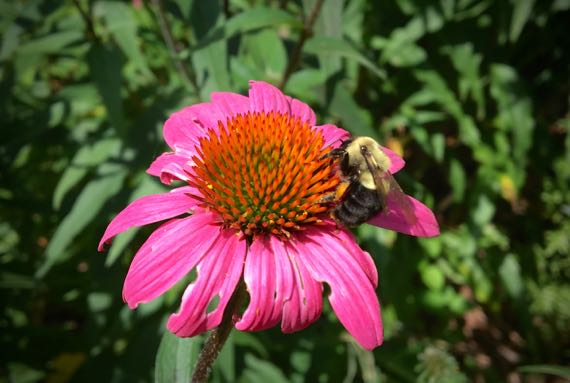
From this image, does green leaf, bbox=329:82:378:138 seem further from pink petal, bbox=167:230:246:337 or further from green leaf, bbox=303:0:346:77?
pink petal, bbox=167:230:246:337

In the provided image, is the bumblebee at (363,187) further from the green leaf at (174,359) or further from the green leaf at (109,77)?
the green leaf at (109,77)

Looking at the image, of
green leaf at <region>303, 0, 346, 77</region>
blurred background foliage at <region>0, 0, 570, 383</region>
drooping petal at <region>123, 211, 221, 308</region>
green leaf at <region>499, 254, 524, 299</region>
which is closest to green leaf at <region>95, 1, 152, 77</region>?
blurred background foliage at <region>0, 0, 570, 383</region>

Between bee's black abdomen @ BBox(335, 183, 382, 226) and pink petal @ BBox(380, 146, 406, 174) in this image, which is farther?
pink petal @ BBox(380, 146, 406, 174)

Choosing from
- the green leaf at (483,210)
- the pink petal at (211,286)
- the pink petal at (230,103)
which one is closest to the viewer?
the pink petal at (211,286)

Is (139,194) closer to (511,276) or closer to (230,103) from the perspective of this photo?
(230,103)

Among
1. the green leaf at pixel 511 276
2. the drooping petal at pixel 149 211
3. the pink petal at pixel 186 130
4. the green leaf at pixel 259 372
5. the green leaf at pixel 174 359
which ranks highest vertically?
the pink petal at pixel 186 130

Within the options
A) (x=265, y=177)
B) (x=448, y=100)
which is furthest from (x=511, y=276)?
(x=265, y=177)

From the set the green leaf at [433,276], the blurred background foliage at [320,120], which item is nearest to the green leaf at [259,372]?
the blurred background foliage at [320,120]

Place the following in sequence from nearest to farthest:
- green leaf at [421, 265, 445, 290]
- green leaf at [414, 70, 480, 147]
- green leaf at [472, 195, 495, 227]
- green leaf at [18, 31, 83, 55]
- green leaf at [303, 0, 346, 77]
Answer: green leaf at [303, 0, 346, 77], green leaf at [18, 31, 83, 55], green leaf at [414, 70, 480, 147], green leaf at [472, 195, 495, 227], green leaf at [421, 265, 445, 290]
